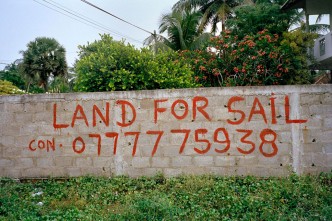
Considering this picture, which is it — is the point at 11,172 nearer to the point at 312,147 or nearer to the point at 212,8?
the point at 312,147

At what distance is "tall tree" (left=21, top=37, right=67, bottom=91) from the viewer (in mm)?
22641

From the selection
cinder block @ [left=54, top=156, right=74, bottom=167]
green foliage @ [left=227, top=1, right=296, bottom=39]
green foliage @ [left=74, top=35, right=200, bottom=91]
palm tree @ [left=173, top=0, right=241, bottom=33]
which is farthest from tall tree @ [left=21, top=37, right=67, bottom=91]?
cinder block @ [left=54, top=156, right=74, bottom=167]

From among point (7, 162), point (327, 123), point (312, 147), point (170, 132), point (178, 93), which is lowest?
point (7, 162)

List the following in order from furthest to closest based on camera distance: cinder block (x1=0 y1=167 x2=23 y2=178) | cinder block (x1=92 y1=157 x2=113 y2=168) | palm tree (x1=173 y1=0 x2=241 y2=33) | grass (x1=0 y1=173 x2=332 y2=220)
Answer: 1. palm tree (x1=173 y1=0 x2=241 y2=33)
2. cinder block (x1=0 y1=167 x2=23 y2=178)
3. cinder block (x1=92 y1=157 x2=113 y2=168)
4. grass (x1=0 y1=173 x2=332 y2=220)

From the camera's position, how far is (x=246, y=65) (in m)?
8.15

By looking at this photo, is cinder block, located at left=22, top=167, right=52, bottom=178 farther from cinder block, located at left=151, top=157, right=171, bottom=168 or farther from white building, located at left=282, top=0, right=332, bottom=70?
white building, located at left=282, top=0, right=332, bottom=70

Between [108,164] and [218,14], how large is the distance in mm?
16894

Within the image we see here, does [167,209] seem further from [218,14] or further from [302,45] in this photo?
[218,14]

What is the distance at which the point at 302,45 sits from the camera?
12344 millimetres

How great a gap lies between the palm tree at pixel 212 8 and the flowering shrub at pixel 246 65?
483 inches

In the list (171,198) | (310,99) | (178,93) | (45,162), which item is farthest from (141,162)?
(310,99)

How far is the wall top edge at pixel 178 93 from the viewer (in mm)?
5445

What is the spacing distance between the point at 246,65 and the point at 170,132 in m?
3.37

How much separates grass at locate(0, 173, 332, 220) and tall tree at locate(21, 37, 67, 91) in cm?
1821
